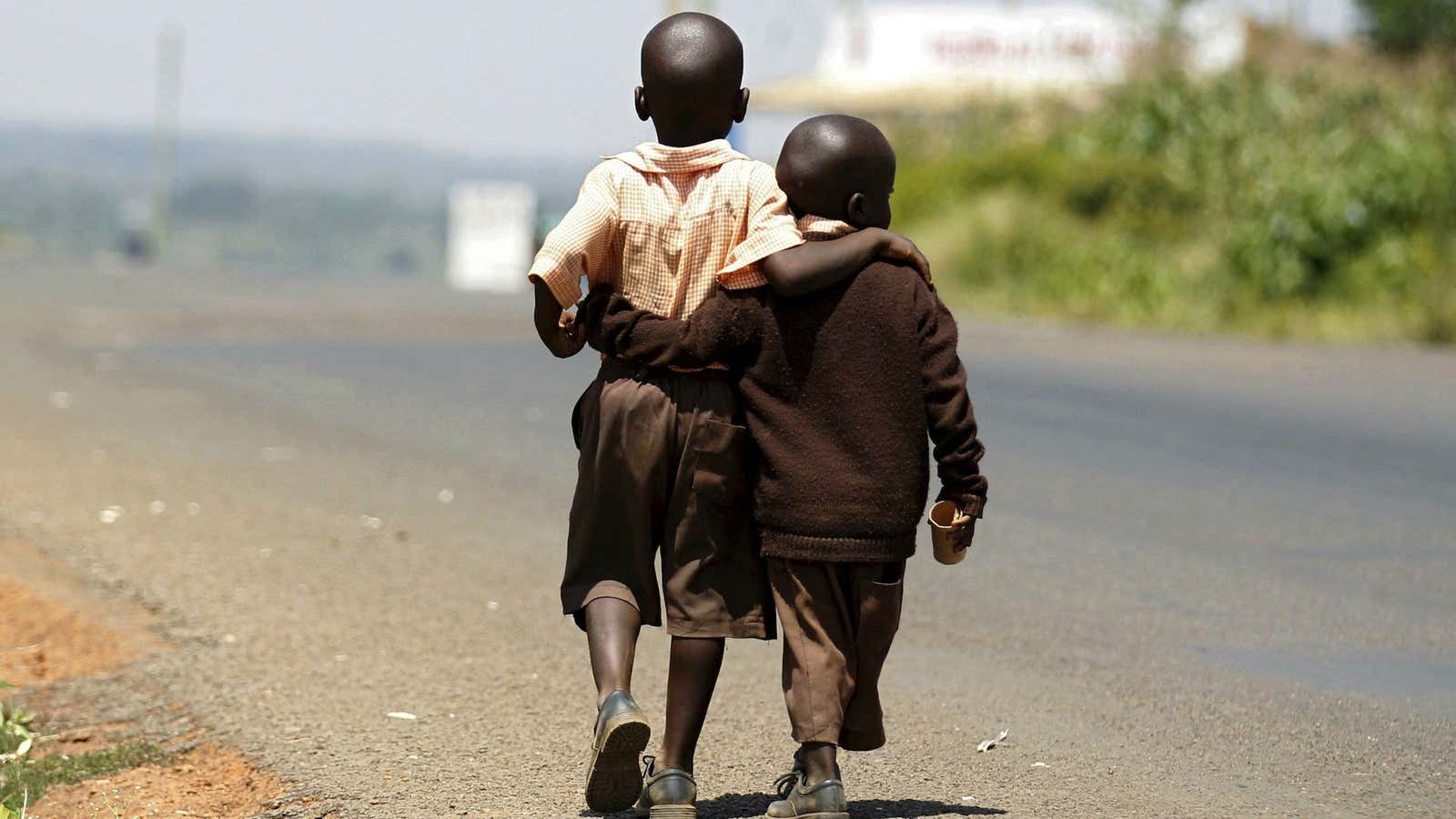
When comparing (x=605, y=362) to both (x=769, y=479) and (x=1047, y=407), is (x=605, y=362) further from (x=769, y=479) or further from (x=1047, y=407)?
(x=1047, y=407)

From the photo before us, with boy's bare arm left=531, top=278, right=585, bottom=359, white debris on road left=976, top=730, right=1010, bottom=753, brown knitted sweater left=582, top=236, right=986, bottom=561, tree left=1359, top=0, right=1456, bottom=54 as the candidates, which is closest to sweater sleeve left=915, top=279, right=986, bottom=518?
brown knitted sweater left=582, top=236, right=986, bottom=561

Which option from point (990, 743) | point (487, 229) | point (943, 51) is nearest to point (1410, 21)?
point (943, 51)

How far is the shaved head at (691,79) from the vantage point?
4215 millimetres

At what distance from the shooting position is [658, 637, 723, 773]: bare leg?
4.27 metres

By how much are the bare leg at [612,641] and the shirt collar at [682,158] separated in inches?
34.3

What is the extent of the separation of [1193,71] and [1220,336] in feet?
51.3

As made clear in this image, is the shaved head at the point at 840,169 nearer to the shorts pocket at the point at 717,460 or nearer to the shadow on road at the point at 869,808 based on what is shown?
the shorts pocket at the point at 717,460

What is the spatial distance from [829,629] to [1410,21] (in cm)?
5908

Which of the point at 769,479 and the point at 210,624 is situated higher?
the point at 769,479

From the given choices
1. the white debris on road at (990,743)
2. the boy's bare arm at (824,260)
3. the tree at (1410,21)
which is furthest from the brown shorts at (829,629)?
the tree at (1410,21)

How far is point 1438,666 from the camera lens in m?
6.39

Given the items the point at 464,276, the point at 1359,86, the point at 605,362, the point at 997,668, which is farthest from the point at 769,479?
the point at 464,276

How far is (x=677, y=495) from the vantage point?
4.25 metres

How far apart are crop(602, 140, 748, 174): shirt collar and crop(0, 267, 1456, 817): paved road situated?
53.8 inches
